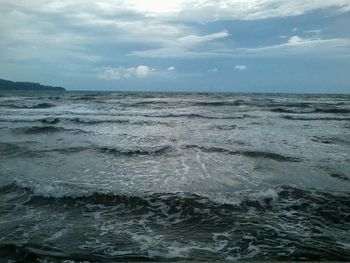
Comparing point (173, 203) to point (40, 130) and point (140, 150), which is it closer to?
point (140, 150)

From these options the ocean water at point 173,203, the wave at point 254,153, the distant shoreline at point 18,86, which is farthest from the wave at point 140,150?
the distant shoreline at point 18,86

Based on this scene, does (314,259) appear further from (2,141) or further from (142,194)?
(2,141)

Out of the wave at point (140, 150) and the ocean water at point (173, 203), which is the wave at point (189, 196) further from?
the wave at point (140, 150)

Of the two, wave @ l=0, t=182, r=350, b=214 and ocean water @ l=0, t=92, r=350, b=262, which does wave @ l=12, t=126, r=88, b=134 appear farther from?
wave @ l=0, t=182, r=350, b=214

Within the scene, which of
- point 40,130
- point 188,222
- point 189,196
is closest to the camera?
point 188,222

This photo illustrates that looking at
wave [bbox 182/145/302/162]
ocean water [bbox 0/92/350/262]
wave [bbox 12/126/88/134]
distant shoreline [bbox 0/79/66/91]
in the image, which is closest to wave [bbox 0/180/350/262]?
ocean water [bbox 0/92/350/262]

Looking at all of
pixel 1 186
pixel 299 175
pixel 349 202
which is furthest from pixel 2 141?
pixel 349 202

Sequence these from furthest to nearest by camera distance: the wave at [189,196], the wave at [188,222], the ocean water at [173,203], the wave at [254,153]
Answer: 1. the wave at [254,153]
2. the wave at [189,196]
3. the ocean water at [173,203]
4. the wave at [188,222]

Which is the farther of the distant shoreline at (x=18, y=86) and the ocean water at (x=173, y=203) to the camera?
the distant shoreline at (x=18, y=86)

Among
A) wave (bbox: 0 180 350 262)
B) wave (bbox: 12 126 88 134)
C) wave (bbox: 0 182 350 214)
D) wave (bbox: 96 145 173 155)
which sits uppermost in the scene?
wave (bbox: 12 126 88 134)

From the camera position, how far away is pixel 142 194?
22.2ft

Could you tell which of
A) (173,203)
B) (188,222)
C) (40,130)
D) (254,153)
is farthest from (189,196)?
(40,130)

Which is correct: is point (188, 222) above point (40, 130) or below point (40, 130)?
below

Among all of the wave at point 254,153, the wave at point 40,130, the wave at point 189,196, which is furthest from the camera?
the wave at point 40,130
